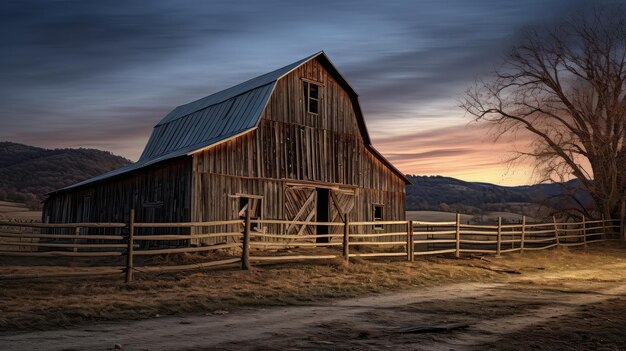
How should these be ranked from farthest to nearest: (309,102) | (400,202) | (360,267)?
1. (400,202)
2. (309,102)
3. (360,267)

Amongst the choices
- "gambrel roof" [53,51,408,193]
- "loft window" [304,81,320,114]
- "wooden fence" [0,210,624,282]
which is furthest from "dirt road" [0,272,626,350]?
"loft window" [304,81,320,114]

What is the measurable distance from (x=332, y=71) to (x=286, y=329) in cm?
1799

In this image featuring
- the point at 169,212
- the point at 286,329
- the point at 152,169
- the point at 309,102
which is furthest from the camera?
the point at 309,102

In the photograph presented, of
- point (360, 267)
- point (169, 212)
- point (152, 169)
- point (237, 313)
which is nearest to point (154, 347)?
point (237, 313)

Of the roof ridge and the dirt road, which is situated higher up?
the roof ridge

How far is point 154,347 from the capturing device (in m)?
6.95

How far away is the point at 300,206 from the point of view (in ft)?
75.2

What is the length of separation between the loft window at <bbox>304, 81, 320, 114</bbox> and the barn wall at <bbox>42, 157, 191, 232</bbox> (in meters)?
6.28

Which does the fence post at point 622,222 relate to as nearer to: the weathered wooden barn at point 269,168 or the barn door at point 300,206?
the weathered wooden barn at point 269,168

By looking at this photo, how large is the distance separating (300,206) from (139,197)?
22.0 ft

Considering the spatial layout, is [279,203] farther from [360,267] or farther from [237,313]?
[237,313]

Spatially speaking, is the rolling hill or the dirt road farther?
the rolling hill

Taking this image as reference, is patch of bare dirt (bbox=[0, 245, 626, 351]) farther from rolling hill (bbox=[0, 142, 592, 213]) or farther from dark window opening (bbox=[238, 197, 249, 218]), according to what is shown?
rolling hill (bbox=[0, 142, 592, 213])

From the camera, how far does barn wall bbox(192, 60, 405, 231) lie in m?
20.5
